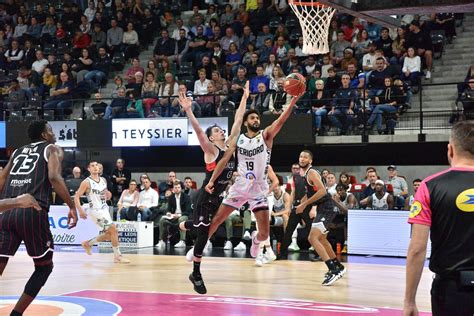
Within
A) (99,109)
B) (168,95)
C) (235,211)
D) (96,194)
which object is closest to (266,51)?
(168,95)

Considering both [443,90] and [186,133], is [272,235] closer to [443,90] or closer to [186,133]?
[186,133]

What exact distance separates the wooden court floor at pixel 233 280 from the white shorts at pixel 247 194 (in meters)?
1.07

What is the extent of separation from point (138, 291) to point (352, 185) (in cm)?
756

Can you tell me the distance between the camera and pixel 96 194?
42.4ft

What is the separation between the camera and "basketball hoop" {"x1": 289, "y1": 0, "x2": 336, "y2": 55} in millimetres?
11180

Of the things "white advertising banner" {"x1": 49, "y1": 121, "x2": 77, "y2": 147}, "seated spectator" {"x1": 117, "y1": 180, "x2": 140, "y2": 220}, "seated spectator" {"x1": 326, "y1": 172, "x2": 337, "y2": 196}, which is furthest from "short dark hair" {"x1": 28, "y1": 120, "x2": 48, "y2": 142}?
"white advertising banner" {"x1": 49, "y1": 121, "x2": 77, "y2": 147}

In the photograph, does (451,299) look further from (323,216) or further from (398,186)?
(398,186)

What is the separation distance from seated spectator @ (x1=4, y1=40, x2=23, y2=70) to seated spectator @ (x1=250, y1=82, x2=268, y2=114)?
382 inches

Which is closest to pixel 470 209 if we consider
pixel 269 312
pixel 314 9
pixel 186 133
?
pixel 269 312

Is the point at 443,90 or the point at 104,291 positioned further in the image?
the point at 443,90

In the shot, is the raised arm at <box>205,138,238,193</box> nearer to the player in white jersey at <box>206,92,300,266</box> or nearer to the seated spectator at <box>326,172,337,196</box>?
the player in white jersey at <box>206,92,300,266</box>

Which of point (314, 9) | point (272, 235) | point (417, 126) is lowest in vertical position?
point (272, 235)

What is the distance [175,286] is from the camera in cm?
954

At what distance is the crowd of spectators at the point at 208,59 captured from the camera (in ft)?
54.4
